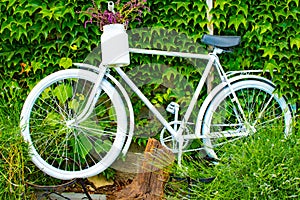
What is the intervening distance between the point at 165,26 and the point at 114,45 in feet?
1.80

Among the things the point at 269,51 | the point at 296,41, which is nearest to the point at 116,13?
the point at 269,51

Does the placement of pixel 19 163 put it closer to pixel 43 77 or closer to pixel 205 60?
pixel 43 77

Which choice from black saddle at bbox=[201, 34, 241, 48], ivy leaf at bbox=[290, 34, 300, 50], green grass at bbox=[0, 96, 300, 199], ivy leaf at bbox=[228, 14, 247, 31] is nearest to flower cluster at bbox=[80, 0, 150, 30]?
black saddle at bbox=[201, 34, 241, 48]

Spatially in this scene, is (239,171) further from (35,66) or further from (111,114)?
(35,66)

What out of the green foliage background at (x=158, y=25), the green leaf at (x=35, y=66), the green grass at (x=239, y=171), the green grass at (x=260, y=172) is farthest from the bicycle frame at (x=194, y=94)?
the green grass at (x=260, y=172)

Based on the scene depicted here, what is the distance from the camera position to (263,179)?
125 inches

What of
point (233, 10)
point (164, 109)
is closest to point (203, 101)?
point (164, 109)

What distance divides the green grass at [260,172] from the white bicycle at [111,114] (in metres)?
0.62

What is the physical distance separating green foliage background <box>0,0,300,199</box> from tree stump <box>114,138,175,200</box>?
667 mm

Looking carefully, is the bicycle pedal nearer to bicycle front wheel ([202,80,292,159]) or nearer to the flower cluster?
bicycle front wheel ([202,80,292,159])

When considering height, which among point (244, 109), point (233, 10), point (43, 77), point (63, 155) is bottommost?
point (63, 155)

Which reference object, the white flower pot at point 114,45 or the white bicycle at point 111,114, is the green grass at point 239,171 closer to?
the white bicycle at point 111,114

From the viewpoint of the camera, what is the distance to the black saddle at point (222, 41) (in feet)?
13.8

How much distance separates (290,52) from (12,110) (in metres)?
2.22
